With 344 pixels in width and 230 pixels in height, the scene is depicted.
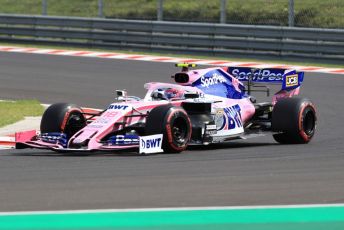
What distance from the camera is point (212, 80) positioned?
1381 centimetres

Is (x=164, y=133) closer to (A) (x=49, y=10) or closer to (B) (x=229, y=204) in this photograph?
(B) (x=229, y=204)

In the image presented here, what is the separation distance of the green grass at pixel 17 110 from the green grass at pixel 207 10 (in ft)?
38.3

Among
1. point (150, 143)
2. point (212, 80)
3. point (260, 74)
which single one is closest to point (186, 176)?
point (150, 143)

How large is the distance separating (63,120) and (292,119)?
10.2 ft

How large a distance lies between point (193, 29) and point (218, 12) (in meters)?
2.72

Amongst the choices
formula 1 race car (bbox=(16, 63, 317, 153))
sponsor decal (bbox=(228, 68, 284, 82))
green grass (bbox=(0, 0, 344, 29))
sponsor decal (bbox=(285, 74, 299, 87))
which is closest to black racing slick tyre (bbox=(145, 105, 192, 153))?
formula 1 race car (bbox=(16, 63, 317, 153))

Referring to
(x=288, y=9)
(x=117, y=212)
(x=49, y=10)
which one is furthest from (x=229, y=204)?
(x=49, y=10)

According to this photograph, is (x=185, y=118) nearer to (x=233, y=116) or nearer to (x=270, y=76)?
(x=233, y=116)

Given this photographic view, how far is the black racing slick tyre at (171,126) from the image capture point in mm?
12039

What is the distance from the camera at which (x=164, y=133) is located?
12055 mm

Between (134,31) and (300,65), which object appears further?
(134,31)

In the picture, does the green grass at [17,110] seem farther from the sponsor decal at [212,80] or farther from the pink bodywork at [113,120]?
the sponsor decal at [212,80]

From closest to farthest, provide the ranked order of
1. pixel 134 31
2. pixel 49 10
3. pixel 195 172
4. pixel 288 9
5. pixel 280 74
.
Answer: pixel 195 172 → pixel 280 74 → pixel 288 9 → pixel 134 31 → pixel 49 10

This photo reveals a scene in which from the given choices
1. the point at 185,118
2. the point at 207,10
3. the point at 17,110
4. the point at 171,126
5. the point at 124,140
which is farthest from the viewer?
the point at 207,10
